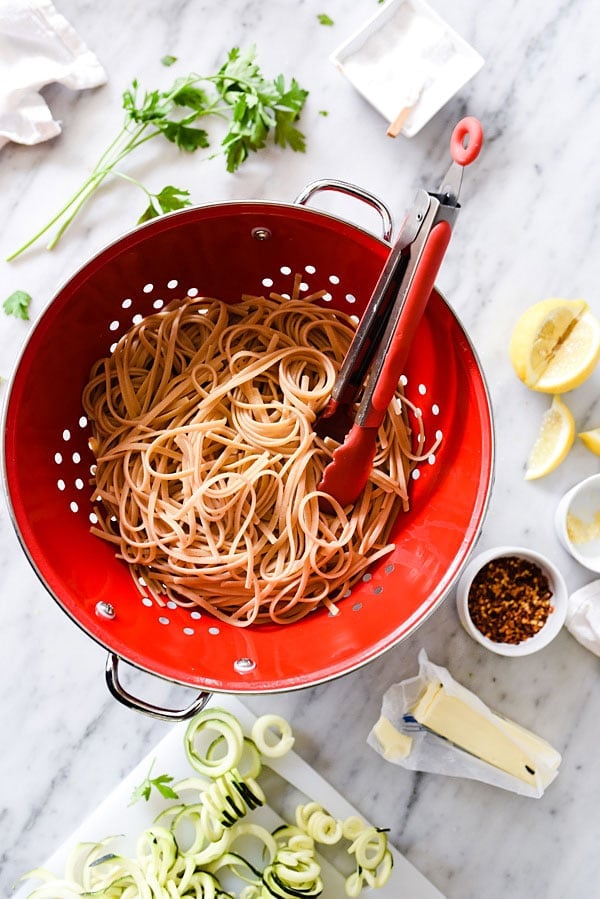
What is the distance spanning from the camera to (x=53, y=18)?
5.75 feet

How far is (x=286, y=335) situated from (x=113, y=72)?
0.69 meters

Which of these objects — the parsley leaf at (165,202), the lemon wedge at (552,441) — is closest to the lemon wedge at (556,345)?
the lemon wedge at (552,441)

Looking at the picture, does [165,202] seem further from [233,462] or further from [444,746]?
[444,746]

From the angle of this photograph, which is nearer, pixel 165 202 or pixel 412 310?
pixel 412 310

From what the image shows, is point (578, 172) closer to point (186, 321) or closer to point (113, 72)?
point (186, 321)

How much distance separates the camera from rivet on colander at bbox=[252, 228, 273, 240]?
1.51 metres

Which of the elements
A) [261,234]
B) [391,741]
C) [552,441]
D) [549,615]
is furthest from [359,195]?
[391,741]

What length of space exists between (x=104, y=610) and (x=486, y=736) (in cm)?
Answer: 80

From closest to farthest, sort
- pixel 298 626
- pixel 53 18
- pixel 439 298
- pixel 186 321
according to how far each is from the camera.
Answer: pixel 439 298, pixel 298 626, pixel 186 321, pixel 53 18

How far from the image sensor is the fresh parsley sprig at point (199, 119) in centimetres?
171

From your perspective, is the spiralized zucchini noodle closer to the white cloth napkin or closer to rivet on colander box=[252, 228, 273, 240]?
rivet on colander box=[252, 228, 273, 240]

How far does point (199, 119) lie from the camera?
1776mm

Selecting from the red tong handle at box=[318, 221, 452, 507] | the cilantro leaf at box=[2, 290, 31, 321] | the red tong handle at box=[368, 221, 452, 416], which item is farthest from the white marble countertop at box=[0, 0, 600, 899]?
the red tong handle at box=[368, 221, 452, 416]

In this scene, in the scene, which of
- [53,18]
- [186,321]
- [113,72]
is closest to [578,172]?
[186,321]
